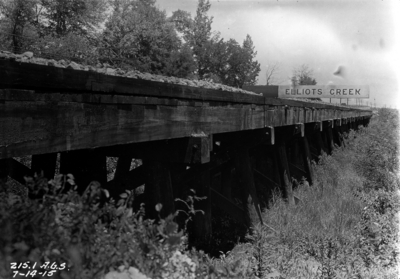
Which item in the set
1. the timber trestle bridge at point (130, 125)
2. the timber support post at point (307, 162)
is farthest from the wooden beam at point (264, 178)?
the timber support post at point (307, 162)

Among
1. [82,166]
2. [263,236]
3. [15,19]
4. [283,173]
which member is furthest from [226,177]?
[15,19]

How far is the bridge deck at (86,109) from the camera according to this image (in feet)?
5.75

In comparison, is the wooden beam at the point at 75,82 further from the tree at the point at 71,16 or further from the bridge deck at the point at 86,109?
the tree at the point at 71,16

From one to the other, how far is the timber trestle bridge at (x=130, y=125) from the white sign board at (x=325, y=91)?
27926 mm

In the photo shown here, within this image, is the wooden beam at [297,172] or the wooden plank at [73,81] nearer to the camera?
the wooden plank at [73,81]

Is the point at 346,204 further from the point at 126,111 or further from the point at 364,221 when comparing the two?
the point at 126,111

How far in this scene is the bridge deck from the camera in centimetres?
175

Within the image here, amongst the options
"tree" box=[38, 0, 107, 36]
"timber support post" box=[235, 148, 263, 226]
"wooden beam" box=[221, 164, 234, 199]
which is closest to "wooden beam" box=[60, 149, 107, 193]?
"timber support post" box=[235, 148, 263, 226]

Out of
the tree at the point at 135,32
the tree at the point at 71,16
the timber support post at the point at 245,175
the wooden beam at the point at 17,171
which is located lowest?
the timber support post at the point at 245,175

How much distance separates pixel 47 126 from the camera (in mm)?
1889

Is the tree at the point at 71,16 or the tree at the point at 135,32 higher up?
the tree at the point at 71,16

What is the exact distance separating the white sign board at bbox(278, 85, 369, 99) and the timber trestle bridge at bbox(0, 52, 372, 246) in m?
27.9

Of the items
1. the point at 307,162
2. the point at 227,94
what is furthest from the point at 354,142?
Result: the point at 227,94

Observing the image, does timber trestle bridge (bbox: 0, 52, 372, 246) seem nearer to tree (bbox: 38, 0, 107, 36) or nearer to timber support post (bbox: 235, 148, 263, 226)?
timber support post (bbox: 235, 148, 263, 226)
